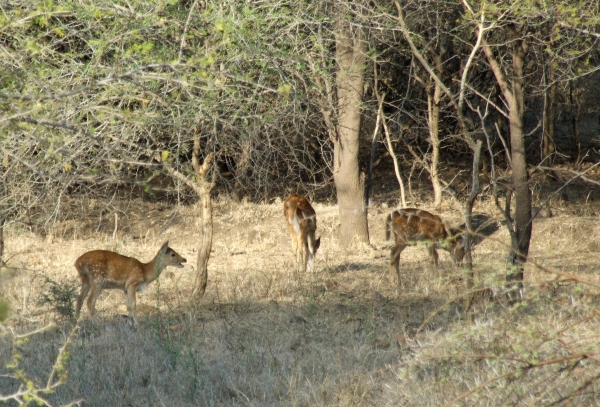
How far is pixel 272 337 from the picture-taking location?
8148 millimetres

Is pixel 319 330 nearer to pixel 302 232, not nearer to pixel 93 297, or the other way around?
pixel 93 297

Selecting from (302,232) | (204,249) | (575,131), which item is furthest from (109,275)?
(575,131)

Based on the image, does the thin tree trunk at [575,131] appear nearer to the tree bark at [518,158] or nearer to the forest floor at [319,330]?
the forest floor at [319,330]

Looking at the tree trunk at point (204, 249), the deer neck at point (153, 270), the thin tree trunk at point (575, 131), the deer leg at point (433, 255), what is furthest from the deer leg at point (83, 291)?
the thin tree trunk at point (575, 131)

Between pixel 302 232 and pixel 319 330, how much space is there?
4.68 meters

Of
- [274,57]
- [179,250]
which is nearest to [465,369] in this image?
[274,57]

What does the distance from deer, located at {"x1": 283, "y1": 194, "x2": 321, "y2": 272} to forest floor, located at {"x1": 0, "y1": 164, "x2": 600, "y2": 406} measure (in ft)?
0.80

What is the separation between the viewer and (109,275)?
9.38 m

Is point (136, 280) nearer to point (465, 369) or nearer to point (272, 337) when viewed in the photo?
point (272, 337)

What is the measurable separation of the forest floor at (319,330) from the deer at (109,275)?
Result: 24cm

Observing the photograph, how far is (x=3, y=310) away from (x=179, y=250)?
37.8ft

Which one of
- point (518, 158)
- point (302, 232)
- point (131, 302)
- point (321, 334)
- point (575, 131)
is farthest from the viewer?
point (575, 131)

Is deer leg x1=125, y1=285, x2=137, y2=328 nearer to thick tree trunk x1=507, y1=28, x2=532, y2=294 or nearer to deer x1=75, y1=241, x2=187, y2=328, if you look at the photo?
deer x1=75, y1=241, x2=187, y2=328

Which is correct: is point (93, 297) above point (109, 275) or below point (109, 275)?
below
